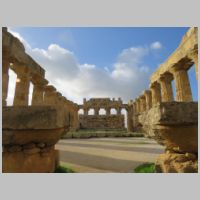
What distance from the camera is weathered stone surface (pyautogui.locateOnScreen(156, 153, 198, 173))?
132 inches

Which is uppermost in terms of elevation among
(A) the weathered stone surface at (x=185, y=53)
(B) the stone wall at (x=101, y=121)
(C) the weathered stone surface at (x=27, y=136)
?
(A) the weathered stone surface at (x=185, y=53)

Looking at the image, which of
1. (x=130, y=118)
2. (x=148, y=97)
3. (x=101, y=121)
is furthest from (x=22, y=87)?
(x=101, y=121)

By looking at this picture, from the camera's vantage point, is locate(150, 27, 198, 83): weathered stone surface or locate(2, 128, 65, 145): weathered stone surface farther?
locate(150, 27, 198, 83): weathered stone surface

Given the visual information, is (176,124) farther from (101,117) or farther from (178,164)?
(101,117)

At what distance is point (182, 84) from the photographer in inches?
550

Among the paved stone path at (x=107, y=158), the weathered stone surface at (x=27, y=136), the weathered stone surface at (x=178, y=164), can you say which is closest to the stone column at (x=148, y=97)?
the paved stone path at (x=107, y=158)

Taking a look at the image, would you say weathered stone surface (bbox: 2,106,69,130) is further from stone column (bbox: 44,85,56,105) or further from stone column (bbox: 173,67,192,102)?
stone column (bbox: 44,85,56,105)

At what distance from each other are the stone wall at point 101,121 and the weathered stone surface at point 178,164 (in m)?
38.0

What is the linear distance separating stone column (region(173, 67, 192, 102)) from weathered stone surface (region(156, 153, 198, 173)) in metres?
11.2

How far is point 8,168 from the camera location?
3438 millimetres

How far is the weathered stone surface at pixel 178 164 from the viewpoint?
3.35m

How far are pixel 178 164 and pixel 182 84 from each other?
1181 cm

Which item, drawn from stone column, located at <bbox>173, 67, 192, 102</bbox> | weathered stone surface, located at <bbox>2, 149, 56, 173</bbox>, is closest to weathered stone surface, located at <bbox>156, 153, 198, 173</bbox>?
weathered stone surface, located at <bbox>2, 149, 56, 173</bbox>

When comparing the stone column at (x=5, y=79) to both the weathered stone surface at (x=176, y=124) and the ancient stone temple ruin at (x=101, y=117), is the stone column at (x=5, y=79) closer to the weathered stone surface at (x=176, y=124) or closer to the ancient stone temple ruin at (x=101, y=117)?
the weathered stone surface at (x=176, y=124)
